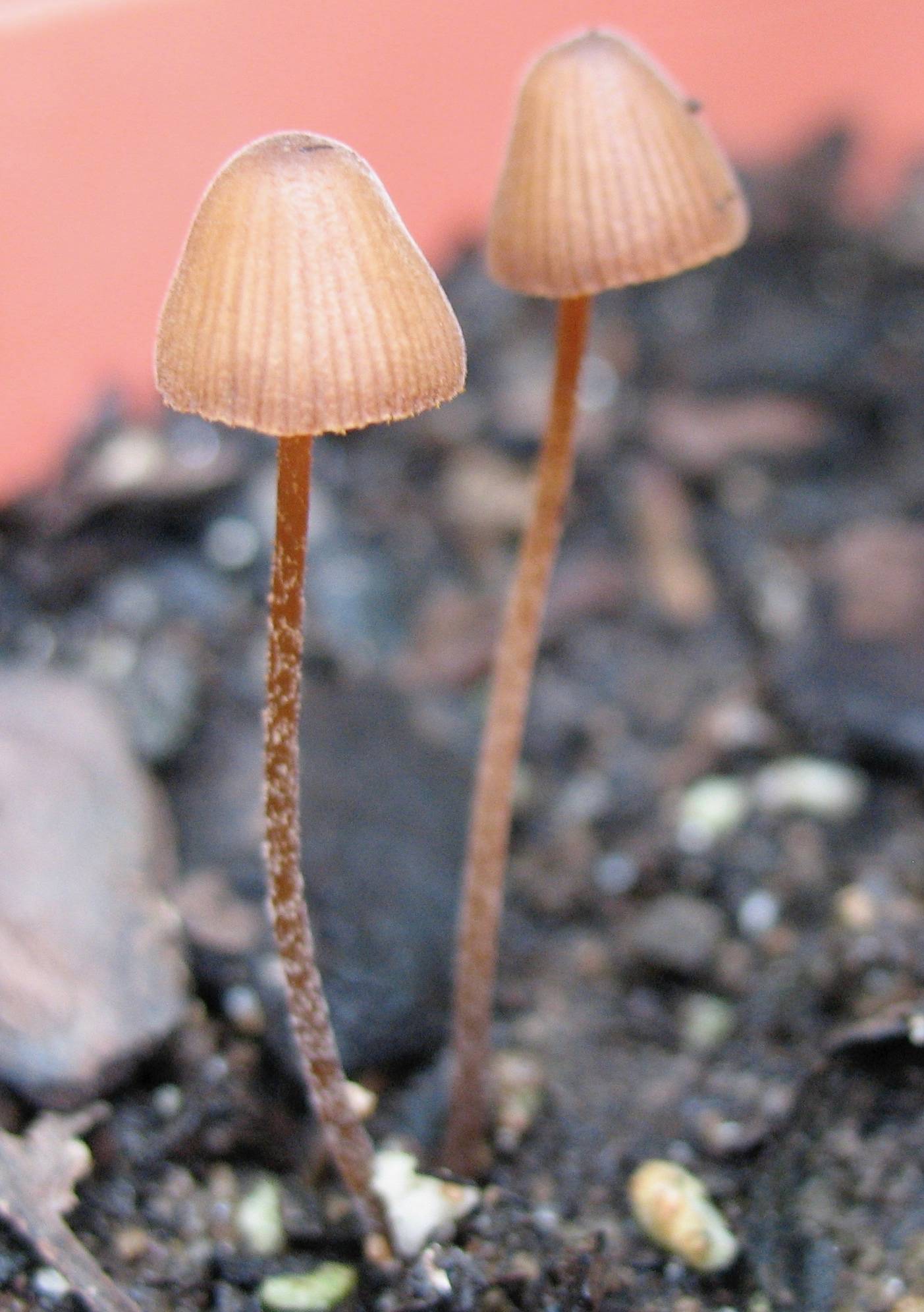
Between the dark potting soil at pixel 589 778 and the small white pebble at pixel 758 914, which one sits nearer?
the dark potting soil at pixel 589 778

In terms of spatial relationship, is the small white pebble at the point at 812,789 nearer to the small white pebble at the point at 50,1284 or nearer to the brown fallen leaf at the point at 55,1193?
the brown fallen leaf at the point at 55,1193

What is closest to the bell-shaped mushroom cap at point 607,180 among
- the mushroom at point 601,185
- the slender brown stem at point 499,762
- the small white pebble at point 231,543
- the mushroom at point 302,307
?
the mushroom at point 601,185

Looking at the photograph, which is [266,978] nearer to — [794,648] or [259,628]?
[259,628]

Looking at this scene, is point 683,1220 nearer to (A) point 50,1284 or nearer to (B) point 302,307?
(A) point 50,1284

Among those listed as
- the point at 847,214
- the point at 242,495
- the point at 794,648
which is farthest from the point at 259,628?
the point at 847,214

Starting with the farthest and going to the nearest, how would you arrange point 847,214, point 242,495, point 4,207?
point 847,214 → point 242,495 → point 4,207
